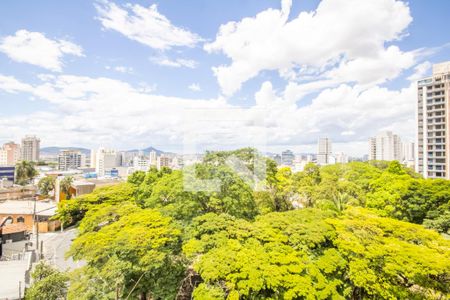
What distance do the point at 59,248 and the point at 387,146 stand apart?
241 ft

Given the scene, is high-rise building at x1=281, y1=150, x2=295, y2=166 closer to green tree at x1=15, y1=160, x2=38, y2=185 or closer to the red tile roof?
the red tile roof

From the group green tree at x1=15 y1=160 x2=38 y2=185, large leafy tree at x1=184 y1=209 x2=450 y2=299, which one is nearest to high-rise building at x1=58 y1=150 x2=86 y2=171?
green tree at x1=15 y1=160 x2=38 y2=185

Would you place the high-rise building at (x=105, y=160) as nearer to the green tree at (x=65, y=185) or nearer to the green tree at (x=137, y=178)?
the green tree at (x=65, y=185)

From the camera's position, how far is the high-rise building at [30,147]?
80.1 meters

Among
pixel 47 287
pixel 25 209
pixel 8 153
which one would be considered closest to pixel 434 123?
pixel 47 287

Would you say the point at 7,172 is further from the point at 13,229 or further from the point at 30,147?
the point at 13,229

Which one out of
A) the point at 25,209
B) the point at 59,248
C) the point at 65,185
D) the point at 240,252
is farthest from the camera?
the point at 65,185

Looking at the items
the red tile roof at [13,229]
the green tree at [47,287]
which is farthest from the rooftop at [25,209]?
the green tree at [47,287]

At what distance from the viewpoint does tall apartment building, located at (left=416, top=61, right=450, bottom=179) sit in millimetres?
26484

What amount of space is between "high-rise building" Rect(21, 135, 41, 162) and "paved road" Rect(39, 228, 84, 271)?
3246 inches

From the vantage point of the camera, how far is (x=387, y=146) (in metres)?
63.4

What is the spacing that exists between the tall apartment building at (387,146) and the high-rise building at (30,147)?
10917 centimetres

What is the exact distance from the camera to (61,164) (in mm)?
91312

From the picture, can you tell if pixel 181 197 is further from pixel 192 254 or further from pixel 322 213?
pixel 322 213
